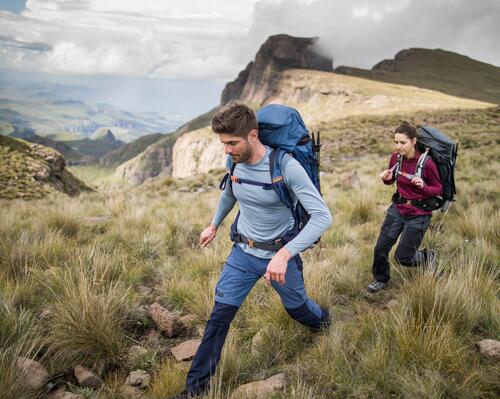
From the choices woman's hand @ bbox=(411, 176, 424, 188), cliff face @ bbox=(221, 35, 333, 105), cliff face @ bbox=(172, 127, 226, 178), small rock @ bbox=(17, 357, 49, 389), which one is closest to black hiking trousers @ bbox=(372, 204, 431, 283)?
woman's hand @ bbox=(411, 176, 424, 188)

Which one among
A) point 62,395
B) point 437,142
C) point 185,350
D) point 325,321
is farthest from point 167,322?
point 437,142

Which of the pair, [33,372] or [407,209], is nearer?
[33,372]

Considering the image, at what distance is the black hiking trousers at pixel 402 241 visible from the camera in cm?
410

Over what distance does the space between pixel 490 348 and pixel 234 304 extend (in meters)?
1.93

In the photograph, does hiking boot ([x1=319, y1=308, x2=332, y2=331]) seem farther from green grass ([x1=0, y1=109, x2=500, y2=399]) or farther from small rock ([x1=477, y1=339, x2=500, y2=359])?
small rock ([x1=477, y1=339, x2=500, y2=359])

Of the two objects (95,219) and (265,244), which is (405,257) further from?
(95,219)

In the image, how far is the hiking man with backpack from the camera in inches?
157

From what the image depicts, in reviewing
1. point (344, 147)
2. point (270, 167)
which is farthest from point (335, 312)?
point (344, 147)

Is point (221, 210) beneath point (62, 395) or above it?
above

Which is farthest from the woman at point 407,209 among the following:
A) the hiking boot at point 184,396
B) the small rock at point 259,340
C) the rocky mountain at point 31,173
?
the rocky mountain at point 31,173

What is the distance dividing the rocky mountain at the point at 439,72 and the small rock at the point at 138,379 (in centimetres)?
10548

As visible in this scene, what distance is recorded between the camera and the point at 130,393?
2707 millimetres

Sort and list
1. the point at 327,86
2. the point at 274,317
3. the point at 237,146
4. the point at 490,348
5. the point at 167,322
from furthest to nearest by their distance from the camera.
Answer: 1. the point at 327,86
2. the point at 167,322
3. the point at 274,317
4. the point at 490,348
5. the point at 237,146

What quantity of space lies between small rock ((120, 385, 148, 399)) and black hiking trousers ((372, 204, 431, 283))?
2.77m
